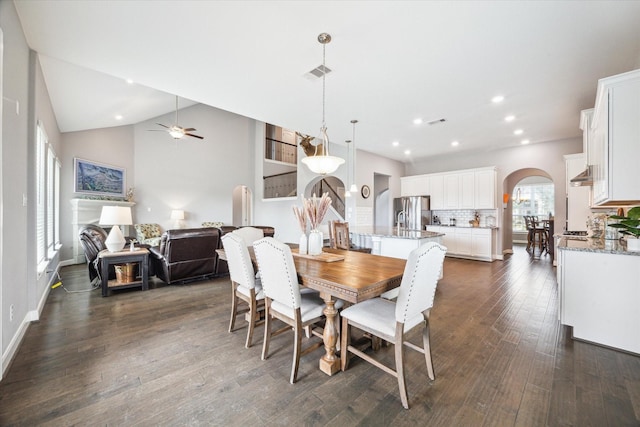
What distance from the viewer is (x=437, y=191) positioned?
712 cm

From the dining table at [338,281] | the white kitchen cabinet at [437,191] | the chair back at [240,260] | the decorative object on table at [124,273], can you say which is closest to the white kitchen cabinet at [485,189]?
the white kitchen cabinet at [437,191]

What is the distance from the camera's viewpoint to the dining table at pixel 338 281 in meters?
1.62

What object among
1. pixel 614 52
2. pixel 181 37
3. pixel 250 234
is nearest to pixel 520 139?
pixel 614 52

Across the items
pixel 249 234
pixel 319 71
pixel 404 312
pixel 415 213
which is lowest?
pixel 404 312

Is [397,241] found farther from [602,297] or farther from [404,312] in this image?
[404,312]

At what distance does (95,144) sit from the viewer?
6.48 m

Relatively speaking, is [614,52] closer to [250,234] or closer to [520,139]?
[520,139]

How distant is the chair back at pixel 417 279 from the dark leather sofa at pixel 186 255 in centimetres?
361

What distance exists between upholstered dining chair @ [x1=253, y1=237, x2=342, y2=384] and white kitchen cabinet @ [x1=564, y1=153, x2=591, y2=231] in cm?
562

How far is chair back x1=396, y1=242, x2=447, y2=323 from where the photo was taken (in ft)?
5.19

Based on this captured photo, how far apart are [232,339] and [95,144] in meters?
6.98

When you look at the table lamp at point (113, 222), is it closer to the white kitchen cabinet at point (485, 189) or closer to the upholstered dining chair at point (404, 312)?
the upholstered dining chair at point (404, 312)

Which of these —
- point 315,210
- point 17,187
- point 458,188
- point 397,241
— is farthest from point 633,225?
point 17,187

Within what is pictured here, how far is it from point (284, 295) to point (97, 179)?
7.20 m
